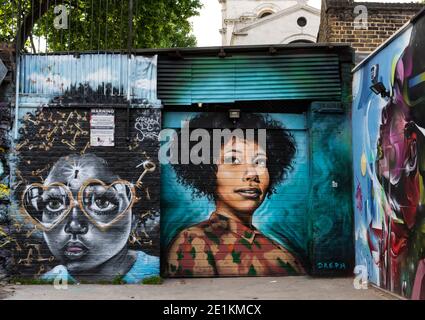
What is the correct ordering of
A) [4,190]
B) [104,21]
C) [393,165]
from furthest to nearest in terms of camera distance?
[104,21], [4,190], [393,165]

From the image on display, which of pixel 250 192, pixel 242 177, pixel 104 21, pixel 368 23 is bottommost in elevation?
pixel 250 192

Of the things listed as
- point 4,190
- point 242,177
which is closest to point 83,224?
point 4,190

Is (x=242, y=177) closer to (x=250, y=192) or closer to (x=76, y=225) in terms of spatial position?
(x=250, y=192)

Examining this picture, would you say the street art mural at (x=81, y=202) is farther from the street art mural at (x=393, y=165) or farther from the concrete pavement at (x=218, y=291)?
the street art mural at (x=393, y=165)

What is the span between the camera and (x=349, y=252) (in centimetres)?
901

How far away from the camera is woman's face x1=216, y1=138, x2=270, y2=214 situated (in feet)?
30.6

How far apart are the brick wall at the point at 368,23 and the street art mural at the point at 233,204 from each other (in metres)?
2.68

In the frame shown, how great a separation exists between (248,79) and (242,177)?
5.80ft

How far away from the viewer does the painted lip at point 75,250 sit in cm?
866

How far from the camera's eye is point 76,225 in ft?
28.6

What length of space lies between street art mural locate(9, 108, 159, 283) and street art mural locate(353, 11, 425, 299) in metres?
3.50

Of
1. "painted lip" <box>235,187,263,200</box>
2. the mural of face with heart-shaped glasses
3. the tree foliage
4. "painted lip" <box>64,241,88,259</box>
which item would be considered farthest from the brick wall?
the tree foliage

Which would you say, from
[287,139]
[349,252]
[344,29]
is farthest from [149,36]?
[349,252]

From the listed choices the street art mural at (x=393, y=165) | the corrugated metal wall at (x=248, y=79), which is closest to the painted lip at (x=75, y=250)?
the corrugated metal wall at (x=248, y=79)
